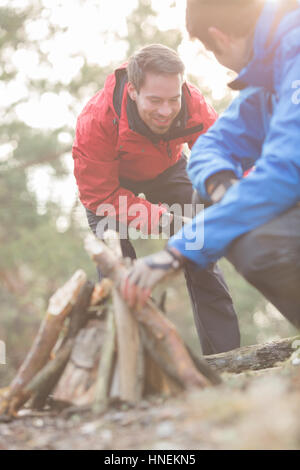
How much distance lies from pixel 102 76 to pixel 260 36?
11.8 metres

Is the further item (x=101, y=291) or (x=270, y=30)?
(x=101, y=291)

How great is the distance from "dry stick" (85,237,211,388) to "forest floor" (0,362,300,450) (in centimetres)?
8

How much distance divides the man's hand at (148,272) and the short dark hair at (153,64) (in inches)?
66.9

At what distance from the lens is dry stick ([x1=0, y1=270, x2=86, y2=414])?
277cm

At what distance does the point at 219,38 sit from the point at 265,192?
82cm

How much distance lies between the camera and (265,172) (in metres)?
2.28

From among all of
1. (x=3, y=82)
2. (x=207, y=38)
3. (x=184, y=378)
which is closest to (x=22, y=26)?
(x=3, y=82)

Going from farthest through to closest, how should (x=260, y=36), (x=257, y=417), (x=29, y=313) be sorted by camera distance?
(x=29, y=313), (x=260, y=36), (x=257, y=417)

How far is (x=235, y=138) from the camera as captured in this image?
9.78 feet

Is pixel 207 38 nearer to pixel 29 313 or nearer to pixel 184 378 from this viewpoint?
pixel 184 378

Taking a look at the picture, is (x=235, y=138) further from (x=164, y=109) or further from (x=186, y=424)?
(x=186, y=424)

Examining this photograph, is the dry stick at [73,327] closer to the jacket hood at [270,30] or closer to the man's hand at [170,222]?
the man's hand at [170,222]

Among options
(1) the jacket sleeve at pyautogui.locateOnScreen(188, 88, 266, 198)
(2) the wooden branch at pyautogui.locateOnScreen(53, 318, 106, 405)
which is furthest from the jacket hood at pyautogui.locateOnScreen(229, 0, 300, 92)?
(2) the wooden branch at pyautogui.locateOnScreen(53, 318, 106, 405)

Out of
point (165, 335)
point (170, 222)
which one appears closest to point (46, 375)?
point (165, 335)
